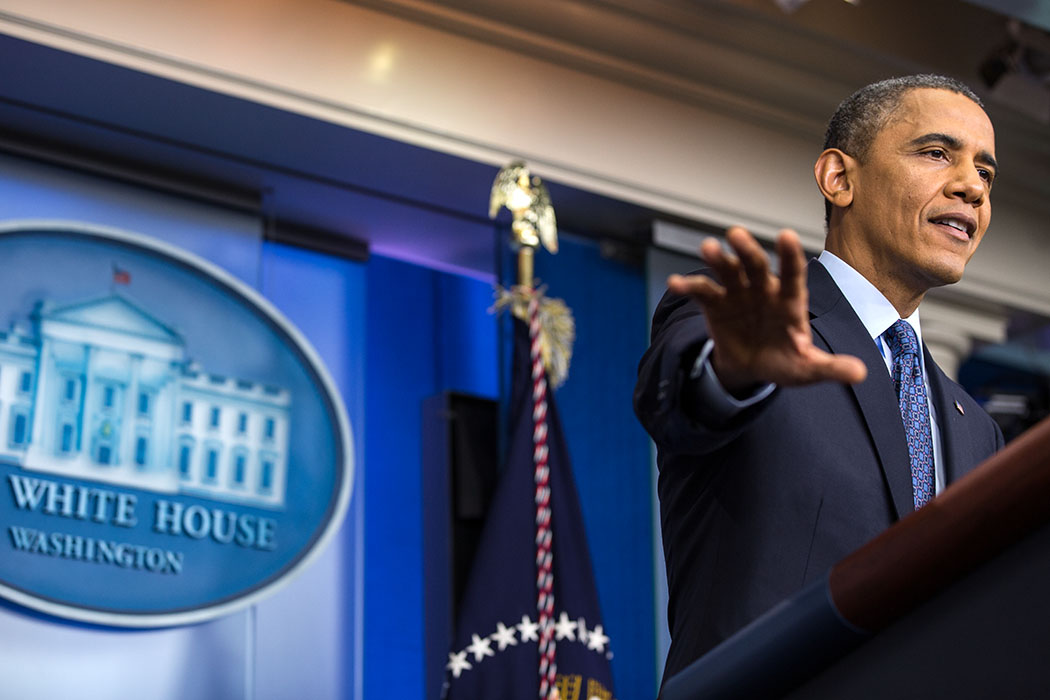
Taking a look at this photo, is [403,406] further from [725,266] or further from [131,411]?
[725,266]

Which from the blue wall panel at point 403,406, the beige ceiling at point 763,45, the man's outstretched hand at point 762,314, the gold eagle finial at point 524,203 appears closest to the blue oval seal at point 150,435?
the blue wall panel at point 403,406

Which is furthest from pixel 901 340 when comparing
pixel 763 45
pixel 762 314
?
pixel 763 45

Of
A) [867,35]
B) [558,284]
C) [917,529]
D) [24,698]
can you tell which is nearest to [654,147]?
[558,284]

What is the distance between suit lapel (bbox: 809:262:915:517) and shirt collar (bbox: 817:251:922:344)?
0.03 metres

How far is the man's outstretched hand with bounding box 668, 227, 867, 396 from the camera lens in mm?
896

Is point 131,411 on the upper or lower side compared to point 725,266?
upper

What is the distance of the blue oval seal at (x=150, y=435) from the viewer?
11.4ft

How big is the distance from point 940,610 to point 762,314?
0.27m

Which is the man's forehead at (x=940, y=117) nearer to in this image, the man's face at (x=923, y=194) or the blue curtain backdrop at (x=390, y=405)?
the man's face at (x=923, y=194)

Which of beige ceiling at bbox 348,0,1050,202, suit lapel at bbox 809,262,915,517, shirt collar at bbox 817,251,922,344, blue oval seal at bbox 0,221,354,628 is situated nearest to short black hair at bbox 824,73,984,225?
shirt collar at bbox 817,251,922,344

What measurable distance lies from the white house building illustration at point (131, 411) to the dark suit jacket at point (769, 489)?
8.24ft

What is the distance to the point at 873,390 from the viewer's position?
1.35m

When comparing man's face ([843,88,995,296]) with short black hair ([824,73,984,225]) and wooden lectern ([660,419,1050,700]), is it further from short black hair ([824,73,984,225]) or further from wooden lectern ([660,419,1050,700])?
wooden lectern ([660,419,1050,700])

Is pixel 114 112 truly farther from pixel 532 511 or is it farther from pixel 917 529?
pixel 917 529
